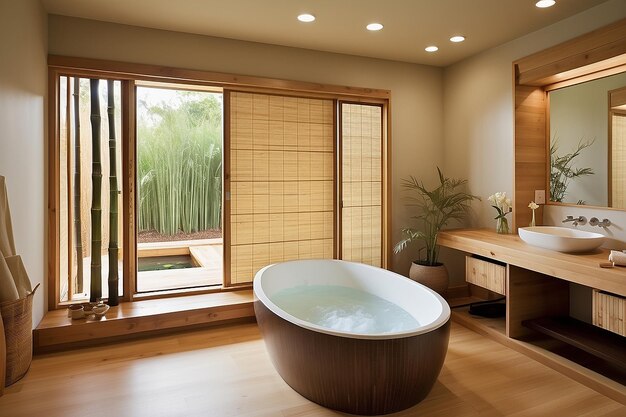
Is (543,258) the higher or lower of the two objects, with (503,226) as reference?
lower

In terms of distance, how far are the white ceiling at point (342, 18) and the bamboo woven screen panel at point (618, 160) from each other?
35.1 inches

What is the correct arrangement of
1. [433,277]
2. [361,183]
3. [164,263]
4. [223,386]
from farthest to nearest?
[164,263], [361,183], [433,277], [223,386]

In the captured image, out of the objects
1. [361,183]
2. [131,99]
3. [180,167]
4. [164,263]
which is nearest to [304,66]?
[361,183]

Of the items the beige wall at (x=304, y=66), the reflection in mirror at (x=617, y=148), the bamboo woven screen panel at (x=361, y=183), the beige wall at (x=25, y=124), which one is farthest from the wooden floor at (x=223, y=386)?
the beige wall at (x=304, y=66)

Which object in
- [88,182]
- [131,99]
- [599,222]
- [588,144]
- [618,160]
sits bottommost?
[599,222]

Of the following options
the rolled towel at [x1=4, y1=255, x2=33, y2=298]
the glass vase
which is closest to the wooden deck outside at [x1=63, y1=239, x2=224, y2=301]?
the rolled towel at [x1=4, y1=255, x2=33, y2=298]

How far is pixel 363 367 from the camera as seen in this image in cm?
204

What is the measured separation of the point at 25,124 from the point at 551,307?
4180 mm

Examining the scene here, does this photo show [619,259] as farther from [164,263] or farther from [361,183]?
[164,263]

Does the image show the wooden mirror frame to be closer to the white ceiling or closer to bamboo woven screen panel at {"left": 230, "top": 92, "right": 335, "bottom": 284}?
the white ceiling

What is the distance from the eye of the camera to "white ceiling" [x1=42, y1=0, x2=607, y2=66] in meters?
3.01

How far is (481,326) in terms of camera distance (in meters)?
3.48

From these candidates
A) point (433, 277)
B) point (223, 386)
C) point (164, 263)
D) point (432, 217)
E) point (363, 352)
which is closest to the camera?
point (363, 352)

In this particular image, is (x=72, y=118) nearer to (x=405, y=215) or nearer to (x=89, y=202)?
(x=89, y=202)
